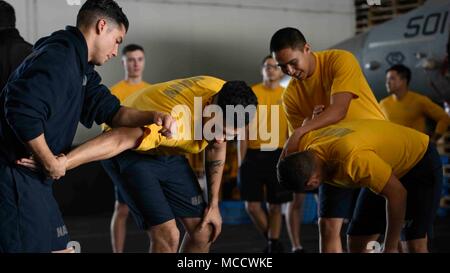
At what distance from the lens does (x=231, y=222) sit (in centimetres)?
863

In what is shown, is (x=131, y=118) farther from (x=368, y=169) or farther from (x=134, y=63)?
(x=134, y=63)

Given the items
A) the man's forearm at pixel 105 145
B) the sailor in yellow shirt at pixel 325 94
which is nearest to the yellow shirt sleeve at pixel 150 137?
the man's forearm at pixel 105 145

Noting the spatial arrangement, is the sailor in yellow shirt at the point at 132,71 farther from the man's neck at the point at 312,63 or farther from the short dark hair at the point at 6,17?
the man's neck at the point at 312,63

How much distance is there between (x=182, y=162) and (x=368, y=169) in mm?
1377

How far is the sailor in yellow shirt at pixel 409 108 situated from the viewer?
699 cm

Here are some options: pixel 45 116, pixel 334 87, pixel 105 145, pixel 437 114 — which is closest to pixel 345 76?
pixel 334 87

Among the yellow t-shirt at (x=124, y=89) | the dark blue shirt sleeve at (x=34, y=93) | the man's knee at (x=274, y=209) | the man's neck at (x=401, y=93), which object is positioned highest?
the dark blue shirt sleeve at (x=34, y=93)

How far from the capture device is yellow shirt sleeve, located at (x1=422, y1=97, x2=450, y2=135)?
22.9 ft

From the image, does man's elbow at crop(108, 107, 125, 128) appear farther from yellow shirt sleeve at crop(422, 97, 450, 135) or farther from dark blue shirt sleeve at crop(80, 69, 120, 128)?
yellow shirt sleeve at crop(422, 97, 450, 135)

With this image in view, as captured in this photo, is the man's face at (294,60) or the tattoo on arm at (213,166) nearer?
the man's face at (294,60)

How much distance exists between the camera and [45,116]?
2785 mm

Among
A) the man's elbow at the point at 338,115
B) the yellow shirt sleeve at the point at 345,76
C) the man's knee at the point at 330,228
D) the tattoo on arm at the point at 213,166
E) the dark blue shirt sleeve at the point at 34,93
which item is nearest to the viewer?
the dark blue shirt sleeve at the point at 34,93

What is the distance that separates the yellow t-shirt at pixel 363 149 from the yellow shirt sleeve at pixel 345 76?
0.45 meters
